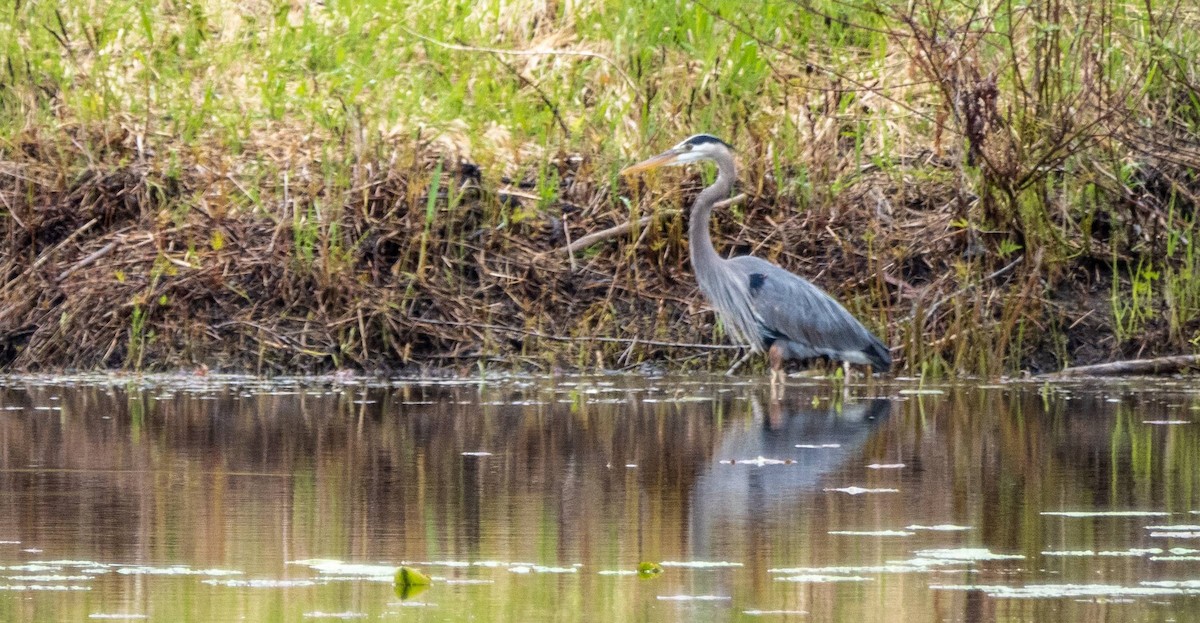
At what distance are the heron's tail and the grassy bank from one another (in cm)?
14

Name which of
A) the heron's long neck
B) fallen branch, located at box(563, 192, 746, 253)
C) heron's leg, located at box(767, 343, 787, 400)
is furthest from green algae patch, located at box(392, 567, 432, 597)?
fallen branch, located at box(563, 192, 746, 253)

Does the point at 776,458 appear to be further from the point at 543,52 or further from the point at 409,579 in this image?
the point at 543,52

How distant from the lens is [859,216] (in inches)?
429

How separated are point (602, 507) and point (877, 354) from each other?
482 cm

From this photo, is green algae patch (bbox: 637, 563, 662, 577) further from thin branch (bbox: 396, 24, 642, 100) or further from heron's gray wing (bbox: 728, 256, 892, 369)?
thin branch (bbox: 396, 24, 642, 100)

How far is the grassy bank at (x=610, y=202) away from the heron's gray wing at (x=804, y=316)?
0.93ft

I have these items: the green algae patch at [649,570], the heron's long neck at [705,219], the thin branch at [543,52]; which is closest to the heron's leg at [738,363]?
the heron's long neck at [705,219]

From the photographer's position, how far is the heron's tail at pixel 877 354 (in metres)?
9.74

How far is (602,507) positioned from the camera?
203 inches

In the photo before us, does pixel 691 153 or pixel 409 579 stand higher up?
pixel 691 153

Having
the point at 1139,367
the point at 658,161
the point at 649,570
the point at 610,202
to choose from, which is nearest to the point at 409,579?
the point at 649,570

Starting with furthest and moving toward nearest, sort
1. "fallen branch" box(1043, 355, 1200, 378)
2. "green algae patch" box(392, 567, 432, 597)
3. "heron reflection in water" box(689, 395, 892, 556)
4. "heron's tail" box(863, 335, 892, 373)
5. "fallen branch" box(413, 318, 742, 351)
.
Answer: "fallen branch" box(413, 318, 742, 351) → "heron's tail" box(863, 335, 892, 373) → "fallen branch" box(1043, 355, 1200, 378) → "heron reflection in water" box(689, 395, 892, 556) → "green algae patch" box(392, 567, 432, 597)

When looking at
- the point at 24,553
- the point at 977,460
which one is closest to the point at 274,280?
the point at 977,460

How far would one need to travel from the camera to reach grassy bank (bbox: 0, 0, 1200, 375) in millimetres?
10133
